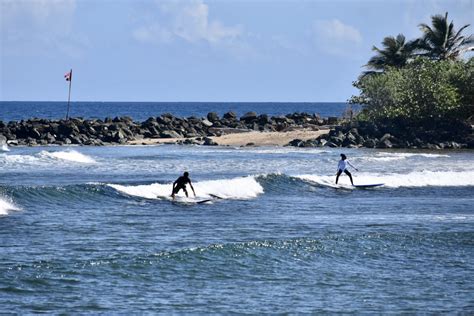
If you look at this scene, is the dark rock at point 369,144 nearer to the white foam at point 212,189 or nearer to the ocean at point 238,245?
the ocean at point 238,245

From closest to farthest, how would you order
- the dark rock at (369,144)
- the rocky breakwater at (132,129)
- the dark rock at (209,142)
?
1. the dark rock at (369,144)
2. the dark rock at (209,142)
3. the rocky breakwater at (132,129)

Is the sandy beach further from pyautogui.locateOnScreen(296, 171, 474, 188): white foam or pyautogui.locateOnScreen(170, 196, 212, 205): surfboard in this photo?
pyautogui.locateOnScreen(170, 196, 212, 205): surfboard

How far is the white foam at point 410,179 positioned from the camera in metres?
37.5

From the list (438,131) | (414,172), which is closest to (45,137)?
(438,131)

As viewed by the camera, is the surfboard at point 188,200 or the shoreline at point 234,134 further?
the shoreline at point 234,134

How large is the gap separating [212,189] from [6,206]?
27.1 feet

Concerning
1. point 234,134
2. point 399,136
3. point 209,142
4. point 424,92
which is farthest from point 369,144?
point 234,134

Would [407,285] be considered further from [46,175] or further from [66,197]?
[46,175]

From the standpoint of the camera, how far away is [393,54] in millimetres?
69875

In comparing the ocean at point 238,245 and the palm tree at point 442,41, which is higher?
the palm tree at point 442,41

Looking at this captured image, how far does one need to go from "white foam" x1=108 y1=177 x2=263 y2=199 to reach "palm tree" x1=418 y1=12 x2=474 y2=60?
34.1 meters

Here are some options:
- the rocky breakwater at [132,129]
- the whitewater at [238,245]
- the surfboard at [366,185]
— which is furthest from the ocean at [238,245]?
the rocky breakwater at [132,129]

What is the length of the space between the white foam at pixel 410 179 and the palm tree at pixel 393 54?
2932 cm

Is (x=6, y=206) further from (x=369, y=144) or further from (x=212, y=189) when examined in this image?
(x=369, y=144)
